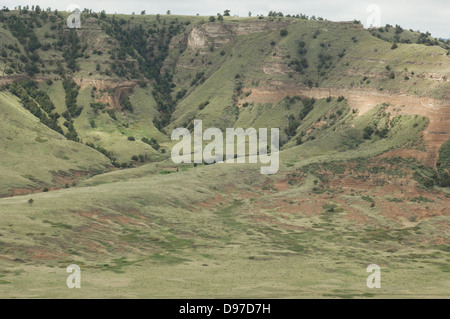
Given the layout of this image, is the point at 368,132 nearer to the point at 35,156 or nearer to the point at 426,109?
the point at 426,109

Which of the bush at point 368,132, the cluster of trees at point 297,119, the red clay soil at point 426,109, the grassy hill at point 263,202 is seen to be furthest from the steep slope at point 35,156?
the red clay soil at point 426,109

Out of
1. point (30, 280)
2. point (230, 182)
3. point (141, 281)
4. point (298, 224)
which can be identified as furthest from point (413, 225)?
point (30, 280)

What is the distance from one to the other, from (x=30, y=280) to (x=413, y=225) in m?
72.7

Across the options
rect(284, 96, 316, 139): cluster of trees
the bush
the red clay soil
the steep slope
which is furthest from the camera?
rect(284, 96, 316, 139): cluster of trees

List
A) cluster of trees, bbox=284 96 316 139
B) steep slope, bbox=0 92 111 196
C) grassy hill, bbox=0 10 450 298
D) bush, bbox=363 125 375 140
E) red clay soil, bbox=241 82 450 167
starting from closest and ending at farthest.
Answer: grassy hill, bbox=0 10 450 298 < red clay soil, bbox=241 82 450 167 < steep slope, bbox=0 92 111 196 < bush, bbox=363 125 375 140 < cluster of trees, bbox=284 96 316 139

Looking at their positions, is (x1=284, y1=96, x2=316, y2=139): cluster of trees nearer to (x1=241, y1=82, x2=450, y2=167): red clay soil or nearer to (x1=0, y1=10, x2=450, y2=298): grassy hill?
(x1=0, y1=10, x2=450, y2=298): grassy hill

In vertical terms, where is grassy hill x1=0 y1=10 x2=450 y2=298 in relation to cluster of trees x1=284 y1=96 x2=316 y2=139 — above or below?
below

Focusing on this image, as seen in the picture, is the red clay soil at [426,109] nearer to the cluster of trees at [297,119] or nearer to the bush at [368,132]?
the bush at [368,132]

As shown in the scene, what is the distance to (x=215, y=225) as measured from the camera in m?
120

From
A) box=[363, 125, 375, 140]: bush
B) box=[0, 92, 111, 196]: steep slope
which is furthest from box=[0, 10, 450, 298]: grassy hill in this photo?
box=[0, 92, 111, 196]: steep slope

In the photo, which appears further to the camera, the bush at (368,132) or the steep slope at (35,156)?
the bush at (368,132)

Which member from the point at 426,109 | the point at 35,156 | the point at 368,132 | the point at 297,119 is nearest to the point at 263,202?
the point at 368,132

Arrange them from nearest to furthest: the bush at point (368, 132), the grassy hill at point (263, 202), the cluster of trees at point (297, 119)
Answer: the grassy hill at point (263, 202) → the bush at point (368, 132) → the cluster of trees at point (297, 119)

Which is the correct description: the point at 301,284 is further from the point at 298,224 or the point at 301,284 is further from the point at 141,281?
the point at 298,224
